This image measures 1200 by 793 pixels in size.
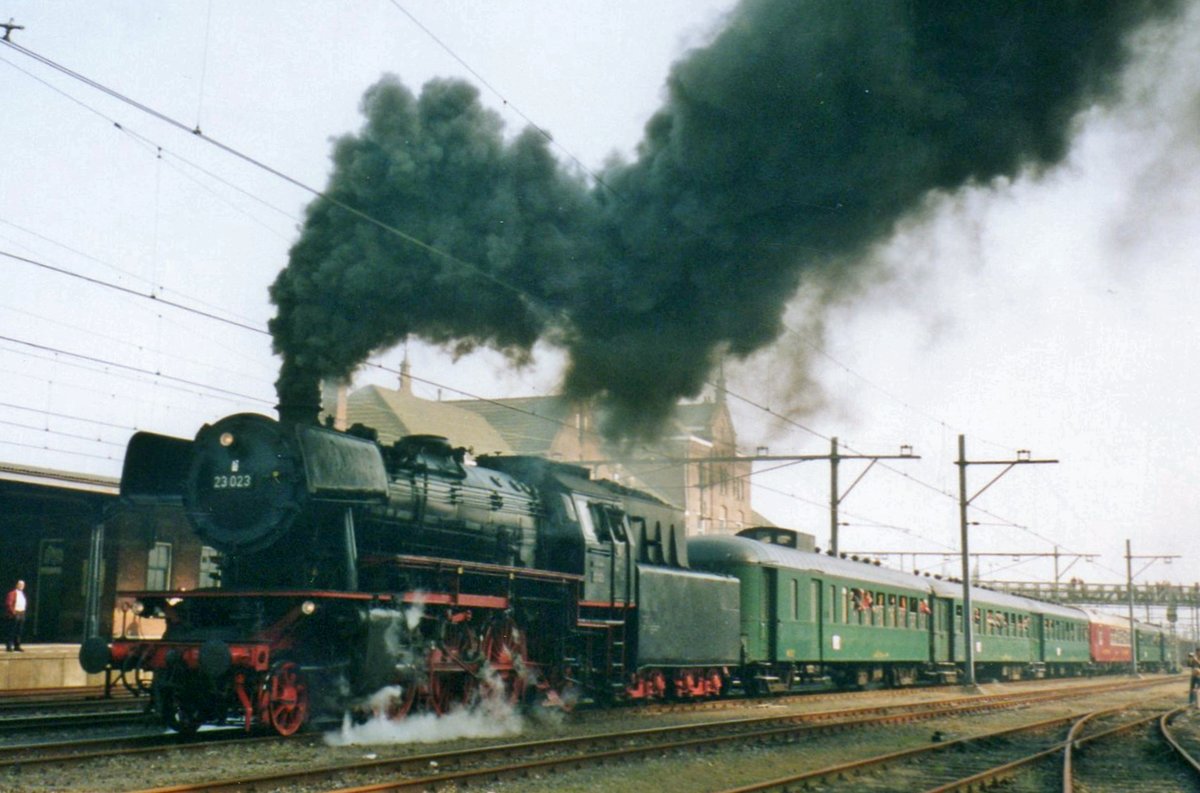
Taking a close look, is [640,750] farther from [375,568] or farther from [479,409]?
[479,409]

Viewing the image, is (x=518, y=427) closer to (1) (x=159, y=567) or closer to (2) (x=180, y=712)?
(1) (x=159, y=567)

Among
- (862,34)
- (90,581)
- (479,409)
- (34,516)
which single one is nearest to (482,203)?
(862,34)

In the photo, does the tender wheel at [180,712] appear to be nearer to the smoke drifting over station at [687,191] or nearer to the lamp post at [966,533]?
the smoke drifting over station at [687,191]

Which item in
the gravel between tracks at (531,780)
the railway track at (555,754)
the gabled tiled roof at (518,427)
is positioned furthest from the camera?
the gabled tiled roof at (518,427)

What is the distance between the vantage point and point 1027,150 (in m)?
14.9

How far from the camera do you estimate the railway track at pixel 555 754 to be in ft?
30.6

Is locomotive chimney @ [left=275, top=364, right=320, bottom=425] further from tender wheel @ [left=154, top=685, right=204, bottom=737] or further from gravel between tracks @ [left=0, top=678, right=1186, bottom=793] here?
gravel between tracks @ [left=0, top=678, right=1186, bottom=793]

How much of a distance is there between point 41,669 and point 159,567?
7.11 meters

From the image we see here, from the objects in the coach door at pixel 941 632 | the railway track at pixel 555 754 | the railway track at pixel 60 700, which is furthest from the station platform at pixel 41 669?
the coach door at pixel 941 632

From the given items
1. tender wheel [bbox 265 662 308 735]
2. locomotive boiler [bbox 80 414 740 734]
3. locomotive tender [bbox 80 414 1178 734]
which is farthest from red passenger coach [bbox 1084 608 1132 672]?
tender wheel [bbox 265 662 308 735]

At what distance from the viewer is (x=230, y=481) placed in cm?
1259

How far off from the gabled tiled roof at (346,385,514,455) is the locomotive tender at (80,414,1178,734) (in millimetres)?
31215

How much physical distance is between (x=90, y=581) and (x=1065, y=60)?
55.4ft

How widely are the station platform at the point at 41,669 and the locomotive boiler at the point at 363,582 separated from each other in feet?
24.2
